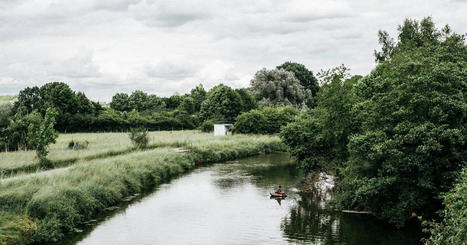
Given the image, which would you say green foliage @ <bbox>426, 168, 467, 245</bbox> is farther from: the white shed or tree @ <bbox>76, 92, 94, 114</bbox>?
tree @ <bbox>76, 92, 94, 114</bbox>

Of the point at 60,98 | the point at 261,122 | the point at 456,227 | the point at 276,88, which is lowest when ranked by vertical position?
the point at 456,227

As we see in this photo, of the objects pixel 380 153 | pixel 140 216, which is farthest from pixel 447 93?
pixel 140 216

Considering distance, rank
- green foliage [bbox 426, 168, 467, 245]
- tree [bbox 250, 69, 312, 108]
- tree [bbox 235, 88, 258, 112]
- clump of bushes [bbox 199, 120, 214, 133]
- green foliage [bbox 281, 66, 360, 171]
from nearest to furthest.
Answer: green foliage [bbox 426, 168, 467, 245]
green foliage [bbox 281, 66, 360, 171]
clump of bushes [bbox 199, 120, 214, 133]
tree [bbox 235, 88, 258, 112]
tree [bbox 250, 69, 312, 108]

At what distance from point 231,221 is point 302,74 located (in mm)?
72527

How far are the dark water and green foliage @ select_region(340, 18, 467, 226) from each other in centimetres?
182

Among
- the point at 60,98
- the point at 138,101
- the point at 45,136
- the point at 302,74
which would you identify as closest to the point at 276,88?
the point at 302,74

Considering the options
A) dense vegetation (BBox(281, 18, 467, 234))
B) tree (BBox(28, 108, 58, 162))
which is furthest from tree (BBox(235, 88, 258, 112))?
dense vegetation (BBox(281, 18, 467, 234))

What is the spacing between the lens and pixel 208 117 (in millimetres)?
75188

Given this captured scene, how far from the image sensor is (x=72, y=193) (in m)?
20.0

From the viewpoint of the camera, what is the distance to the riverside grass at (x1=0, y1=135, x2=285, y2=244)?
1662cm

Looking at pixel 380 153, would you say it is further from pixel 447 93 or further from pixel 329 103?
pixel 329 103

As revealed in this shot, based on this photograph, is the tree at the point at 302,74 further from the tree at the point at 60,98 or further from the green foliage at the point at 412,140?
the green foliage at the point at 412,140

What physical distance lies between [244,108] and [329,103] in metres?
46.8

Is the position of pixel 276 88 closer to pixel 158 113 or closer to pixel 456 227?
pixel 158 113
